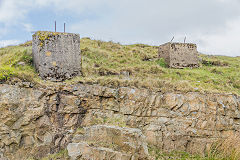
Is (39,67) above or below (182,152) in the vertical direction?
above

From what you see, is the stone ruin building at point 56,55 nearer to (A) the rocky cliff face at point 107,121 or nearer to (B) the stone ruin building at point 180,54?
(A) the rocky cliff face at point 107,121

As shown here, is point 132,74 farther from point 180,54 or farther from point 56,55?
point 56,55

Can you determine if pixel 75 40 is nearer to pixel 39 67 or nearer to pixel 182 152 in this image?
pixel 39 67

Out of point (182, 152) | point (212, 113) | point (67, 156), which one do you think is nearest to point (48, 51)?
point (67, 156)

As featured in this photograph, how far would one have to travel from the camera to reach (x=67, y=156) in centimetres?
746

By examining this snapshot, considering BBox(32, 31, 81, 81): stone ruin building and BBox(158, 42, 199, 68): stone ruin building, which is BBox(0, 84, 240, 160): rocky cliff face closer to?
BBox(32, 31, 81, 81): stone ruin building

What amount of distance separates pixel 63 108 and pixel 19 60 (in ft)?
13.6

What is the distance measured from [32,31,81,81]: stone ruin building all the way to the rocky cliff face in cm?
116

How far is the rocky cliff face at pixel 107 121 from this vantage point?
7.52 meters

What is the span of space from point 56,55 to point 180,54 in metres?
7.93

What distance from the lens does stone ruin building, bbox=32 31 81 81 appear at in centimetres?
948

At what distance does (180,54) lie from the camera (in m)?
14.0

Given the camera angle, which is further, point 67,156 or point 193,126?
point 193,126

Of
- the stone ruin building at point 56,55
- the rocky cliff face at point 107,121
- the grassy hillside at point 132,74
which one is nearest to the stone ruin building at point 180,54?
the grassy hillside at point 132,74
